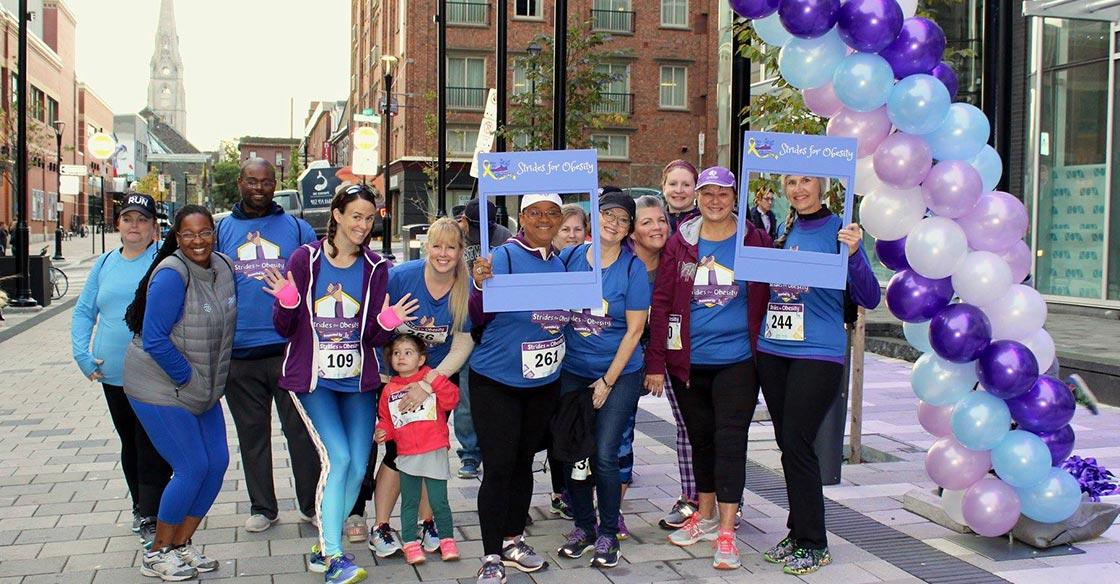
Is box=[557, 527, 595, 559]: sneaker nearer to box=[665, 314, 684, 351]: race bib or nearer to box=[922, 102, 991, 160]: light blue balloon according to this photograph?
box=[665, 314, 684, 351]: race bib

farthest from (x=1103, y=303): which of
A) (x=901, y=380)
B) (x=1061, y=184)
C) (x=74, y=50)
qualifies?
(x=74, y=50)

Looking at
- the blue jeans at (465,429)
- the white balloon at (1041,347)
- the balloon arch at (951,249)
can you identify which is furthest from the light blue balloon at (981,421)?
the blue jeans at (465,429)

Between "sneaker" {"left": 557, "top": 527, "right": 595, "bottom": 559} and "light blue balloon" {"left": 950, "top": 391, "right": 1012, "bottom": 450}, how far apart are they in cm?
193

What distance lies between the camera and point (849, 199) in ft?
17.4

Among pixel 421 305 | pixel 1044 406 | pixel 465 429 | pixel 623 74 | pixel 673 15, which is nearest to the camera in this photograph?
pixel 1044 406

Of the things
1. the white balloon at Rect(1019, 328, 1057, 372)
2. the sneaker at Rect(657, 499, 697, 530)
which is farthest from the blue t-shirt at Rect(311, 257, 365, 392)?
the white balloon at Rect(1019, 328, 1057, 372)

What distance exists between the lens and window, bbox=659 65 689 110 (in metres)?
47.7

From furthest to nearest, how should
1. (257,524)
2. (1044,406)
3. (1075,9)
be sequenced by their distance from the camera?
(1075,9) → (257,524) → (1044,406)

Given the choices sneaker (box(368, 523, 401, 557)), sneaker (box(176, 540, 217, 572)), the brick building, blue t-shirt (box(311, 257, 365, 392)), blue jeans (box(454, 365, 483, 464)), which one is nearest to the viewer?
blue t-shirt (box(311, 257, 365, 392))

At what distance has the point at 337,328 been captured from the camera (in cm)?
513

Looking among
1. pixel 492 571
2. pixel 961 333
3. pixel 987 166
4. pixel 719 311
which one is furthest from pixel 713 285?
pixel 492 571

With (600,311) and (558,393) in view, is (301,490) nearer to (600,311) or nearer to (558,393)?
(558,393)

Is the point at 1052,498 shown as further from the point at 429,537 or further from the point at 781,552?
the point at 429,537

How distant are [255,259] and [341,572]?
181 centimetres
